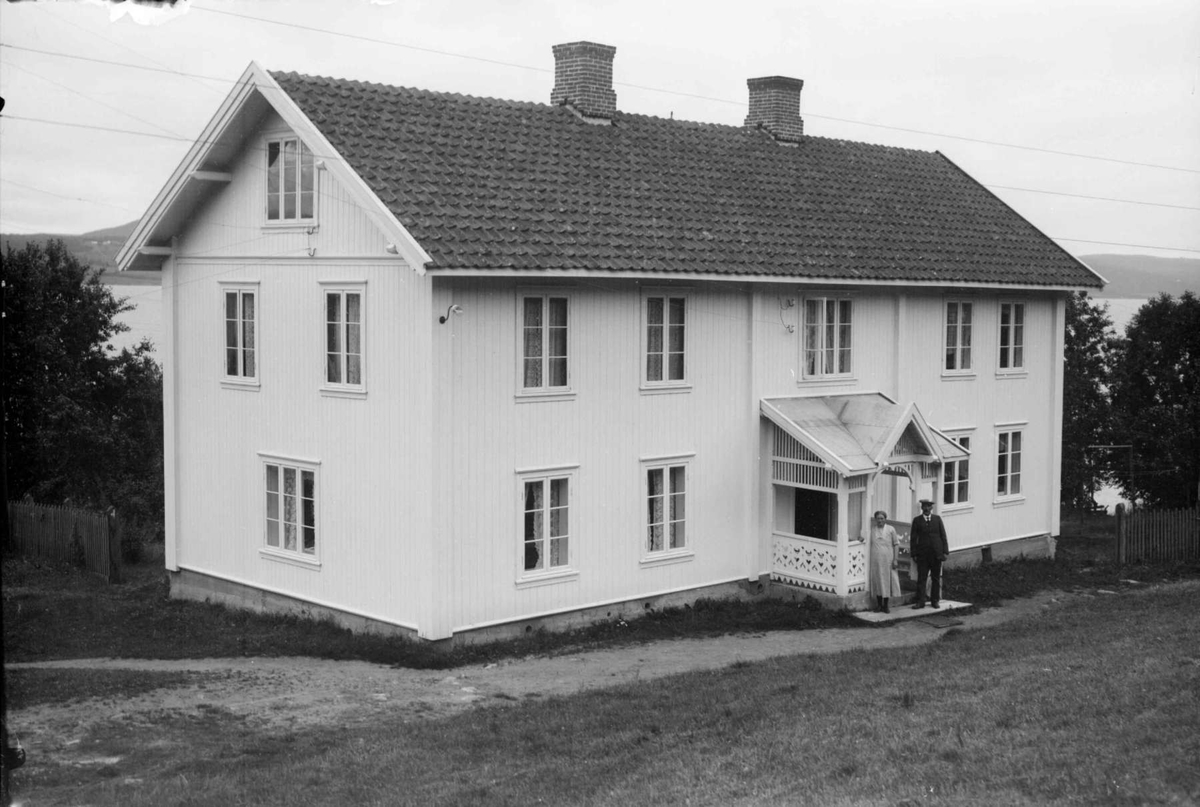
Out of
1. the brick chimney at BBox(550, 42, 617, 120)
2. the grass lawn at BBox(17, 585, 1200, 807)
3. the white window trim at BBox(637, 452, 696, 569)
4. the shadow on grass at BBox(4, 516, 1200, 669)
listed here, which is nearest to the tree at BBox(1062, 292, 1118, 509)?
the shadow on grass at BBox(4, 516, 1200, 669)

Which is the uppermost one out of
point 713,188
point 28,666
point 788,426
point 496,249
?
point 713,188

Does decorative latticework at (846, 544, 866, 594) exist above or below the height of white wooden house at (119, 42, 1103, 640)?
below

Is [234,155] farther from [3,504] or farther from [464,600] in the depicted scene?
[3,504]

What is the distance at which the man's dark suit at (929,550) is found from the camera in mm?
22438

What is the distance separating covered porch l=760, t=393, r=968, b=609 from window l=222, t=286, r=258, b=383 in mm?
8560

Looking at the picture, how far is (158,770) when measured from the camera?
41.3ft

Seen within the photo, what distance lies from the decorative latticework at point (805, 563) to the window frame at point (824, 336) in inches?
117

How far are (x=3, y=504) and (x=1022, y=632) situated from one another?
15851 millimetres

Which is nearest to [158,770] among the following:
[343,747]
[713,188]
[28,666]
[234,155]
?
[343,747]

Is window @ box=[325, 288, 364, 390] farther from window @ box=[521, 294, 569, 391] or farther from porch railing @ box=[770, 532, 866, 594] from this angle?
porch railing @ box=[770, 532, 866, 594]

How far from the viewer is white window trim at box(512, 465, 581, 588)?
63.9 ft

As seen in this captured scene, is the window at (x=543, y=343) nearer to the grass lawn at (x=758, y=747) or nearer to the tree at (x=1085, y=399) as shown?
the grass lawn at (x=758, y=747)

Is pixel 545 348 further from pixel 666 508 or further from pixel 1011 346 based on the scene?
pixel 1011 346

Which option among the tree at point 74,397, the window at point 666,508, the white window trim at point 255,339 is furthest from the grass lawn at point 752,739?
the tree at point 74,397
